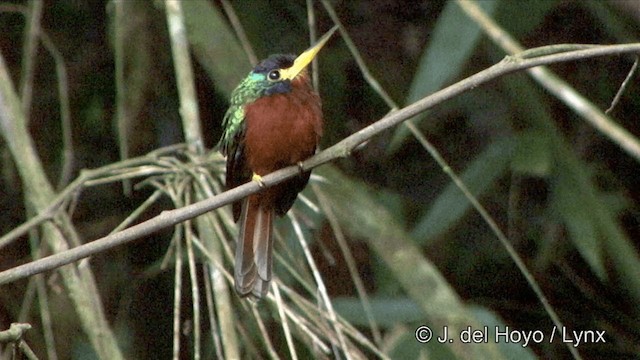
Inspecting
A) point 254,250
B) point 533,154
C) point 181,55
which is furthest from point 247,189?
point 533,154

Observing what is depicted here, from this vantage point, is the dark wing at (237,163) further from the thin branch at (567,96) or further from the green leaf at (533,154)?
the green leaf at (533,154)

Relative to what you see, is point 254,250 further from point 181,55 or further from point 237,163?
point 181,55

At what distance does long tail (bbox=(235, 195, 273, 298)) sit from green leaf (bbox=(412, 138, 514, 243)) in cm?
93

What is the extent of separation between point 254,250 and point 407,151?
166 cm

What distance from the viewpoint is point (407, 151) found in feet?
13.1

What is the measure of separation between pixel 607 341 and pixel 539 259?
362 mm

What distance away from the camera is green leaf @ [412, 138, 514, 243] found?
3.40 m

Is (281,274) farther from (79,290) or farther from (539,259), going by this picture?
(539,259)

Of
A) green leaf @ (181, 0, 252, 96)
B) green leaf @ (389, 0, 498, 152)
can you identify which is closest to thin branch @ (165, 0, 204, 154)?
green leaf @ (181, 0, 252, 96)

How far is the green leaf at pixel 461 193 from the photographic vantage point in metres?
3.40

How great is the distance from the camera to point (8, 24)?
12.0ft

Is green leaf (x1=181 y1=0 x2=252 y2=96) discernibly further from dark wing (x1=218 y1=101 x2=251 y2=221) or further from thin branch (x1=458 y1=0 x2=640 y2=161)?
thin branch (x1=458 y1=0 x2=640 y2=161)

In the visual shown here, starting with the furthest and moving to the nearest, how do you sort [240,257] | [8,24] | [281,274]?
[8,24] < [281,274] < [240,257]

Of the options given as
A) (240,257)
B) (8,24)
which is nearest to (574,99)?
(240,257)
